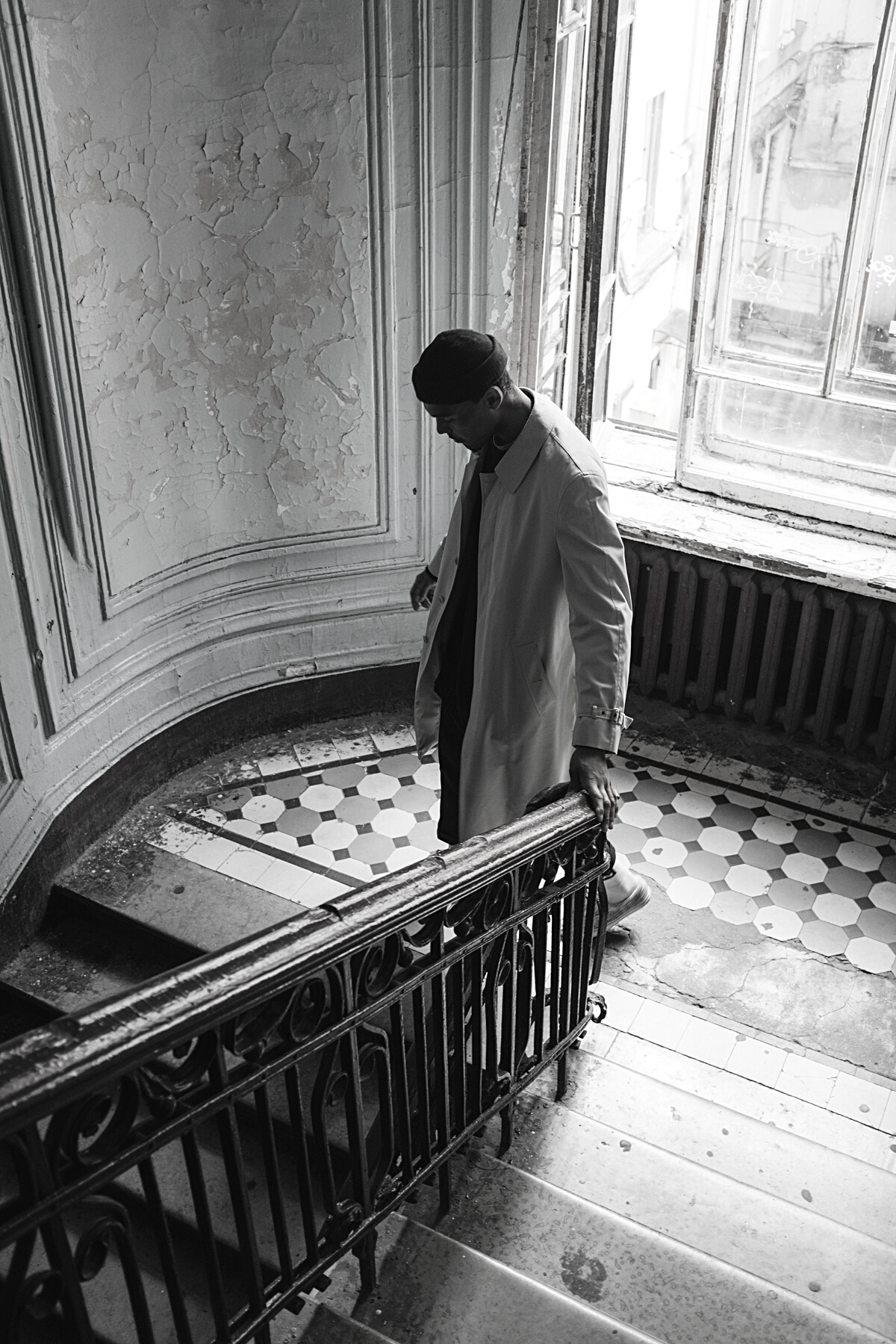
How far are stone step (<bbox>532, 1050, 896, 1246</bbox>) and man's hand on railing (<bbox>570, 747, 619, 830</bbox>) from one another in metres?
0.71

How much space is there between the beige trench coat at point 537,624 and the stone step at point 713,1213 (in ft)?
2.71

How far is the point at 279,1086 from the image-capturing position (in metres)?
2.91

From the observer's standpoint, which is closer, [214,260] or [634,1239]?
[634,1239]

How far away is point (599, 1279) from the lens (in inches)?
84.3

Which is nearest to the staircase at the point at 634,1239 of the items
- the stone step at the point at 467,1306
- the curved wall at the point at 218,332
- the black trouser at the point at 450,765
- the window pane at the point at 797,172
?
the stone step at the point at 467,1306

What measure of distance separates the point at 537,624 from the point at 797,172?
2.28 meters

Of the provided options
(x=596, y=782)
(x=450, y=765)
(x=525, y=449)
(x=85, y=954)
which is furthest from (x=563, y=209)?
(x=85, y=954)

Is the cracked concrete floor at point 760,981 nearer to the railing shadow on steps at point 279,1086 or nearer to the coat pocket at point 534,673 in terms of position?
the railing shadow on steps at point 279,1086

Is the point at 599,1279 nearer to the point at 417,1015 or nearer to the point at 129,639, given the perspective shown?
the point at 417,1015

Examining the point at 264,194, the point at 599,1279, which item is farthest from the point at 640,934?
the point at 264,194

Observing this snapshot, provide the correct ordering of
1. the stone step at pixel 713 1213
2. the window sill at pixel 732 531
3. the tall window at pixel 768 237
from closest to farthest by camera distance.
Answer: the stone step at pixel 713 1213
the tall window at pixel 768 237
the window sill at pixel 732 531

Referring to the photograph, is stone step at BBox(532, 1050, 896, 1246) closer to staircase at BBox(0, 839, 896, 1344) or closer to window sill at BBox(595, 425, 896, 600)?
staircase at BBox(0, 839, 896, 1344)

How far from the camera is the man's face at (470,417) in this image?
2.62m

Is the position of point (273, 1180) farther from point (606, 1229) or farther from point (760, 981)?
point (760, 981)
